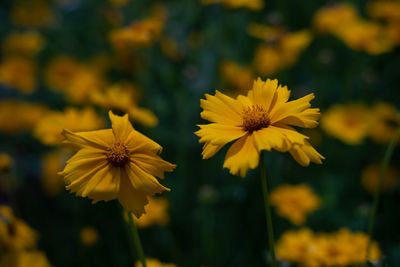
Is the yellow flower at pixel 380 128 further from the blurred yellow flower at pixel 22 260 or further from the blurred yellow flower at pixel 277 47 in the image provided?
the blurred yellow flower at pixel 22 260

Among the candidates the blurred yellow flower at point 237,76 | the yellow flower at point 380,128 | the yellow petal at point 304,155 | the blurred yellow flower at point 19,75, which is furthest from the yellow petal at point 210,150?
the blurred yellow flower at point 19,75

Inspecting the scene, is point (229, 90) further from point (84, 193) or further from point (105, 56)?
point (84, 193)

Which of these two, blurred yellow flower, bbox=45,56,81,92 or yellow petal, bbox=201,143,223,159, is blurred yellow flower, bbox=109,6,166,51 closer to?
blurred yellow flower, bbox=45,56,81,92

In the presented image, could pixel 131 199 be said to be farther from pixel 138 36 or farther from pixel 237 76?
pixel 237 76

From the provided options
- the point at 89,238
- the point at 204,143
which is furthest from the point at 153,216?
the point at 204,143

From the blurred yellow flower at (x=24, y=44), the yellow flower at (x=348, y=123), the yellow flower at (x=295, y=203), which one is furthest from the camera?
the blurred yellow flower at (x=24, y=44)

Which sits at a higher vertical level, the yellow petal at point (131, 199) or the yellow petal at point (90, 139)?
the yellow petal at point (90, 139)

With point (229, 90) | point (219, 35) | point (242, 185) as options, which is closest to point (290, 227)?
point (242, 185)
